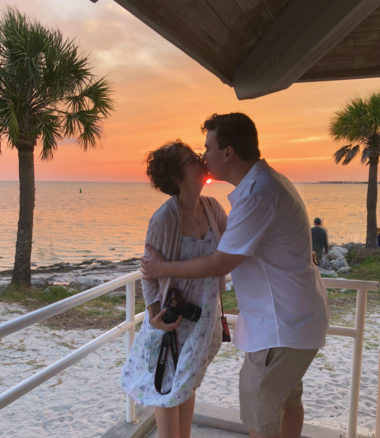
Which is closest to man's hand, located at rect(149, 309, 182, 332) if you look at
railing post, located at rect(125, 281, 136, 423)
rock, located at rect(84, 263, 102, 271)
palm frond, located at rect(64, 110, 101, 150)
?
railing post, located at rect(125, 281, 136, 423)

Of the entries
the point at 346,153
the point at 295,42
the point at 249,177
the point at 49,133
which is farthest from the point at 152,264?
the point at 346,153

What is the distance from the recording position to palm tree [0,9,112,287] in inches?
379

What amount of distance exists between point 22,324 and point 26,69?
32.0ft

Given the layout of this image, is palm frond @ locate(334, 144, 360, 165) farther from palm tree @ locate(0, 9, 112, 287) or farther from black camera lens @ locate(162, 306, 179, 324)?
black camera lens @ locate(162, 306, 179, 324)

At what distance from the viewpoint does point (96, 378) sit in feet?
17.2

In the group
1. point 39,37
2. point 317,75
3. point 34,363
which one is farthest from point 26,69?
point 317,75

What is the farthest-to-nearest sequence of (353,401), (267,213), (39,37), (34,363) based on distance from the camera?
(39,37)
(34,363)
(353,401)
(267,213)

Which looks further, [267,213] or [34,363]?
[34,363]

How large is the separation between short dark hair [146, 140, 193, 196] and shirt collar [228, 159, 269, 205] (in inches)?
10.7

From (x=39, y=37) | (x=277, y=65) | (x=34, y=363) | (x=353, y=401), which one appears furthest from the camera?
(x=39, y=37)

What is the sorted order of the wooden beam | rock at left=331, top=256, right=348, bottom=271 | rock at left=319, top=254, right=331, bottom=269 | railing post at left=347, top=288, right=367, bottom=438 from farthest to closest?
rock at left=331, top=256, right=348, bottom=271 → rock at left=319, top=254, right=331, bottom=269 → railing post at left=347, top=288, right=367, bottom=438 → the wooden beam

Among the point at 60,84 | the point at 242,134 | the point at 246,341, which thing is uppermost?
the point at 60,84

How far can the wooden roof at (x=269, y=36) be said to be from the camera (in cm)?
119

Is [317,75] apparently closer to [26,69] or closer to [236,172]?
[236,172]
